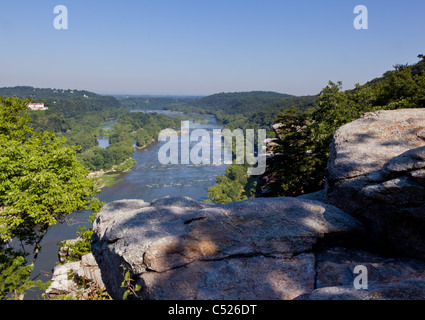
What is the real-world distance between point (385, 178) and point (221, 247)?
4.62 m

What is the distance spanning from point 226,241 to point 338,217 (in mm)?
3422

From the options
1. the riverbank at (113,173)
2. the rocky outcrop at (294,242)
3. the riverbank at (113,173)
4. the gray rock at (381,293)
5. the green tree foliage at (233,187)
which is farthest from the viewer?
the riverbank at (113,173)

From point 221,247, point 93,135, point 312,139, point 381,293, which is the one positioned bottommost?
point 221,247

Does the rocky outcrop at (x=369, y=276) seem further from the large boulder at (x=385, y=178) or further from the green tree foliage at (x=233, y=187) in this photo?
the green tree foliage at (x=233, y=187)

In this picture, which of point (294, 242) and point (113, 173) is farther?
point (113, 173)

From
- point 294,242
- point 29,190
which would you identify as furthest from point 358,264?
point 29,190

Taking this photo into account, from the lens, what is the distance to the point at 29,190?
12.5 meters

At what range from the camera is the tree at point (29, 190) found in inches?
473

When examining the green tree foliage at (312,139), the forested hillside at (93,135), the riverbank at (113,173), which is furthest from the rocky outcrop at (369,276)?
the riverbank at (113,173)

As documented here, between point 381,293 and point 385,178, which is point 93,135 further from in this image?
point 381,293

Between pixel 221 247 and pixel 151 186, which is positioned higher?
pixel 221 247

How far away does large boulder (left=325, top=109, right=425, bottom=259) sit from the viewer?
18.3 feet

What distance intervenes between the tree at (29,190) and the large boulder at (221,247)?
22.6ft

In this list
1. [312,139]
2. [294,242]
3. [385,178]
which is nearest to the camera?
[294,242]
